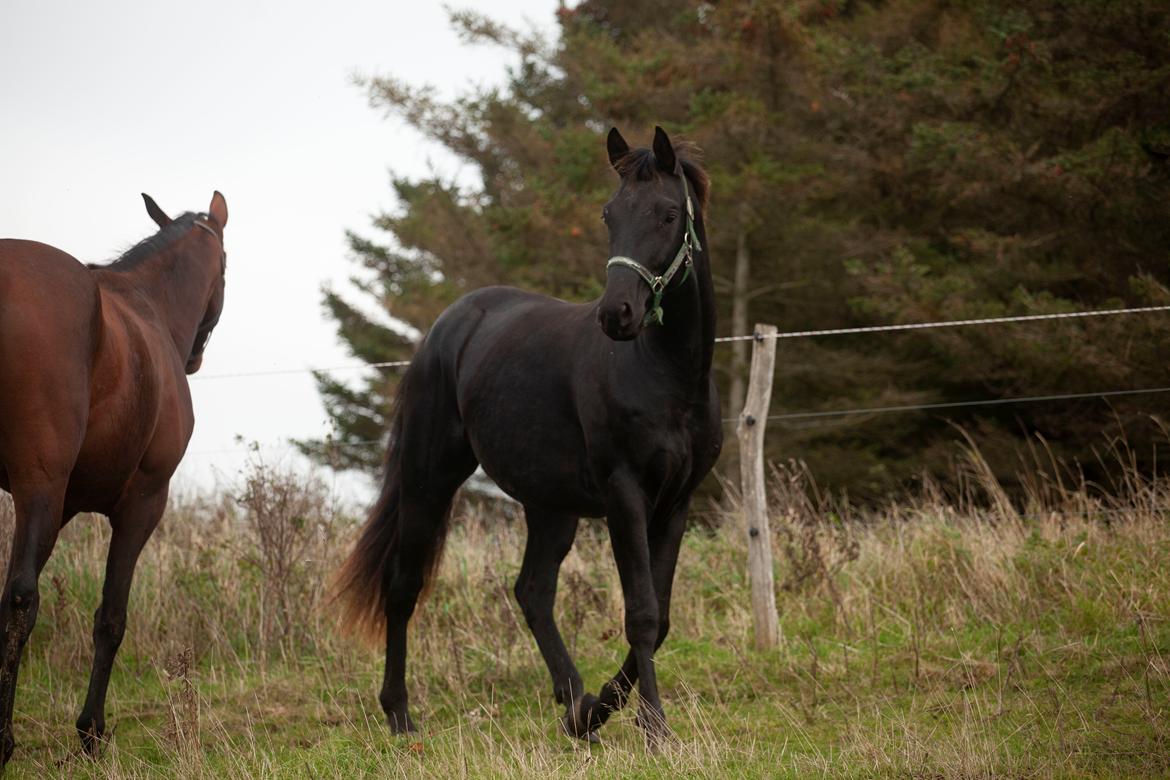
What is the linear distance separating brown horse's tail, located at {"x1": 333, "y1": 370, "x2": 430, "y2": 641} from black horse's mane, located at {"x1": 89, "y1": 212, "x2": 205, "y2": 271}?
149cm

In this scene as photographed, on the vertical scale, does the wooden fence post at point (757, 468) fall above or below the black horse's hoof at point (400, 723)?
above

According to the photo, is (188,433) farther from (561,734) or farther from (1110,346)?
(1110,346)

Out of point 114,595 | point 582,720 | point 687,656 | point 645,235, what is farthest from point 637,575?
point 114,595

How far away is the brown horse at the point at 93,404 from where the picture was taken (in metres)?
4.02

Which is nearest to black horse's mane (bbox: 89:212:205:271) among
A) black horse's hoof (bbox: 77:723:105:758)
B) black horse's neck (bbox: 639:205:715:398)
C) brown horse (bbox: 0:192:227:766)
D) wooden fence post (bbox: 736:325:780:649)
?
brown horse (bbox: 0:192:227:766)

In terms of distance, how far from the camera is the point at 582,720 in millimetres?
4824

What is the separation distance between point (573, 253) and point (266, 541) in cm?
1094

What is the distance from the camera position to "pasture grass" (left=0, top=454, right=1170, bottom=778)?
4121mm

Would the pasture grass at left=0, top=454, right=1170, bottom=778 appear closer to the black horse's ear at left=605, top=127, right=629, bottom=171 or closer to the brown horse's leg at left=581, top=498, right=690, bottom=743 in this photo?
the brown horse's leg at left=581, top=498, right=690, bottom=743

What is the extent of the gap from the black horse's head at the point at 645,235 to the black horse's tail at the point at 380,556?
1.94m

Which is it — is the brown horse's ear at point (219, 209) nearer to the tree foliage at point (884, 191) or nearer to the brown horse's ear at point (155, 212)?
the brown horse's ear at point (155, 212)

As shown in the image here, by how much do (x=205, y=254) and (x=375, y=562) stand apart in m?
1.97

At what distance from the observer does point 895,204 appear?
16.8 meters

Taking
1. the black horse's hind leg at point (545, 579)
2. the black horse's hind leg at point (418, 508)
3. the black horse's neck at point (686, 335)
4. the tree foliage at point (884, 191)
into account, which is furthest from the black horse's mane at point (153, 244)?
the tree foliage at point (884, 191)
